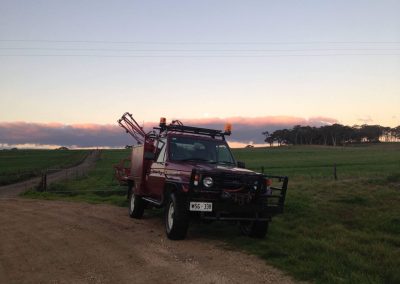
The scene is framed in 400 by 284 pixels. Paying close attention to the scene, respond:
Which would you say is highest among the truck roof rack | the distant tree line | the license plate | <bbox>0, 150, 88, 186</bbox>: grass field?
the distant tree line

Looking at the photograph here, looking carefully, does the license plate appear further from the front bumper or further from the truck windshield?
the truck windshield

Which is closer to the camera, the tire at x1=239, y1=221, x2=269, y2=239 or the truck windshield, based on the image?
the tire at x1=239, y1=221, x2=269, y2=239

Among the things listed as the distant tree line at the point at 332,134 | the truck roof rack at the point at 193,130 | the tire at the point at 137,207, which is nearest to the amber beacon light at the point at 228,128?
the truck roof rack at the point at 193,130

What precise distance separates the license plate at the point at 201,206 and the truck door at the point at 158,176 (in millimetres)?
1738

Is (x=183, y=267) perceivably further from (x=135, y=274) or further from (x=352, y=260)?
(x=352, y=260)

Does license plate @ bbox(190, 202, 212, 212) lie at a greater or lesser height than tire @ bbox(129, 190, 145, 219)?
greater

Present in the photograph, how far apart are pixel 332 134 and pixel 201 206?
Result: 544ft

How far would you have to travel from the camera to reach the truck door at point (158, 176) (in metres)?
10.7

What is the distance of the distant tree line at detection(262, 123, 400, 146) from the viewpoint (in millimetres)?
168625

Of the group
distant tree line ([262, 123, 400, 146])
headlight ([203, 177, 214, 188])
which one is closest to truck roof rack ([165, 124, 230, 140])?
headlight ([203, 177, 214, 188])

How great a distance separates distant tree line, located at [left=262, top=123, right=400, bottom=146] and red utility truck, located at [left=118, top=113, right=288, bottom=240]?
527 ft

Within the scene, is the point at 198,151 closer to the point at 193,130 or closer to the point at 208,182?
the point at 193,130

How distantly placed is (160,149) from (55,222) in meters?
3.21

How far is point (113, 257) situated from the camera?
7.59 metres
